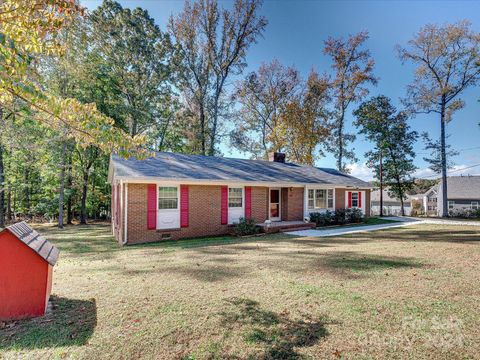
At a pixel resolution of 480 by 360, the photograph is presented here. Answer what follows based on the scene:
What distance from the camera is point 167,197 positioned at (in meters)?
11.3

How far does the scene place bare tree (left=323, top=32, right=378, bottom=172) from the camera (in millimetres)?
25141

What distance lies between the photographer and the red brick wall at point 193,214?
1051cm

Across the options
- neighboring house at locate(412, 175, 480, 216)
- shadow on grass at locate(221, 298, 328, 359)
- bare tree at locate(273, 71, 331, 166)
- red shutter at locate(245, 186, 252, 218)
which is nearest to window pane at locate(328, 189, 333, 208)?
red shutter at locate(245, 186, 252, 218)

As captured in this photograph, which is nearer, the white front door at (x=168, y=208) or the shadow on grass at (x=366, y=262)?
the shadow on grass at (x=366, y=262)

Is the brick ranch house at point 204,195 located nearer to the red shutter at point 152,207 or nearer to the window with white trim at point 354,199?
the red shutter at point 152,207

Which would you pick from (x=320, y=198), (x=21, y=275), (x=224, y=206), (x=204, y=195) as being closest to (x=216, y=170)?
(x=204, y=195)

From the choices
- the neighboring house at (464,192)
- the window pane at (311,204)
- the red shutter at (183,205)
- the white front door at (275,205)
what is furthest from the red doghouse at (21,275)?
the neighboring house at (464,192)

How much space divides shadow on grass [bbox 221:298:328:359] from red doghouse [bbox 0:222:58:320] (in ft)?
8.83

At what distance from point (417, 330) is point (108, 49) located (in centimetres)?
2571

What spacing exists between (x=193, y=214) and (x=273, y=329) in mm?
8835

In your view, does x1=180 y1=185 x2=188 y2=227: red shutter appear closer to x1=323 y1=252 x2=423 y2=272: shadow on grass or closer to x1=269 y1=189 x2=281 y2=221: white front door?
x1=269 y1=189 x2=281 y2=221: white front door

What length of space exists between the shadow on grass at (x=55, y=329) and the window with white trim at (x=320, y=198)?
44.2ft

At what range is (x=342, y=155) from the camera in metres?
27.3

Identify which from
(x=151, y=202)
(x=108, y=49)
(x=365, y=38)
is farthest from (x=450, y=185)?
(x=108, y=49)
